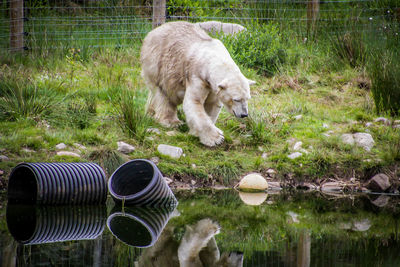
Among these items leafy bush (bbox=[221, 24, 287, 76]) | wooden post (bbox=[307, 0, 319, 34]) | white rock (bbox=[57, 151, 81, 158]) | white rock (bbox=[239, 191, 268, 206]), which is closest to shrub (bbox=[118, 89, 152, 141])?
white rock (bbox=[57, 151, 81, 158])

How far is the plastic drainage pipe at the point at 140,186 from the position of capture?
5.75m

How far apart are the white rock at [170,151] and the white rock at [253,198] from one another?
0.98 metres

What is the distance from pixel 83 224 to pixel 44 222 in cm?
36

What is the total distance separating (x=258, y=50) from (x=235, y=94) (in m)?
3.42

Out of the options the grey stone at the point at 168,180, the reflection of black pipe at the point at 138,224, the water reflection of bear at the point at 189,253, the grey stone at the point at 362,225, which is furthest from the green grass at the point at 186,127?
the water reflection of bear at the point at 189,253

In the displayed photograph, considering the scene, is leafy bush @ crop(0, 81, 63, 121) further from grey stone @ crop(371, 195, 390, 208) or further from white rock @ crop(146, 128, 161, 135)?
grey stone @ crop(371, 195, 390, 208)

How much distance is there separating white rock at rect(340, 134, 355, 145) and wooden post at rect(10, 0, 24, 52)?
21.0 ft

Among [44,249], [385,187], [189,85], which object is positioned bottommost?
[385,187]

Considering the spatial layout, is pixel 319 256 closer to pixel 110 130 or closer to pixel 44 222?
pixel 44 222

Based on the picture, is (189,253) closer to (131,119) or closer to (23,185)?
(23,185)

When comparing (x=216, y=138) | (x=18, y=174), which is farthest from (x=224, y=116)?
(x=18, y=174)

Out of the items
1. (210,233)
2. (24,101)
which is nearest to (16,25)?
(24,101)

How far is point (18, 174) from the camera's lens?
580cm

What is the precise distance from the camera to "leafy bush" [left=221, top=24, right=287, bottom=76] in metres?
10.2
